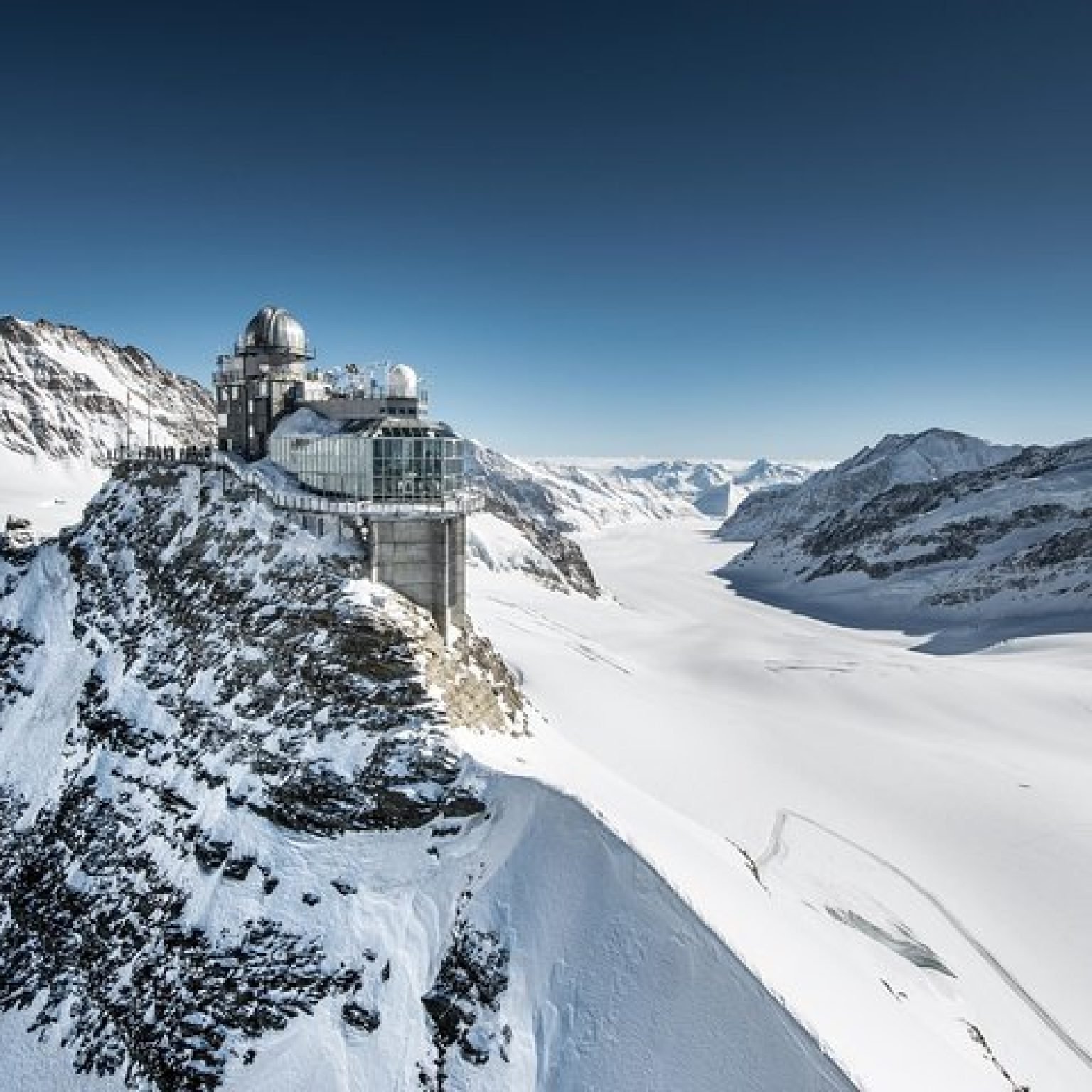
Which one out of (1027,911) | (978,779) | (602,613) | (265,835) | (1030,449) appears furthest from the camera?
(1030,449)

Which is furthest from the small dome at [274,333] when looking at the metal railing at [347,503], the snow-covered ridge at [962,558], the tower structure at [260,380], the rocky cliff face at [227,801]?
the snow-covered ridge at [962,558]

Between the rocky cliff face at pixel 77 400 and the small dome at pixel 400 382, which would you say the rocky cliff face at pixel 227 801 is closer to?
the small dome at pixel 400 382

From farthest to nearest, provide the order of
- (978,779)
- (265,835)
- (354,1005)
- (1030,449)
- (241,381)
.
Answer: (1030,449) < (241,381) < (978,779) < (265,835) < (354,1005)

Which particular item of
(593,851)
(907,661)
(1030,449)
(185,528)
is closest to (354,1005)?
(593,851)

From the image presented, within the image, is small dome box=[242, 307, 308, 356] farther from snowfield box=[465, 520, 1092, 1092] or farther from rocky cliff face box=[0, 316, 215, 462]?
rocky cliff face box=[0, 316, 215, 462]

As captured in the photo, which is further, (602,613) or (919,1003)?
(602,613)

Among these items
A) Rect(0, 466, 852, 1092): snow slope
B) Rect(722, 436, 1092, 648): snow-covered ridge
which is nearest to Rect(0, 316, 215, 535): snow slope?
Rect(0, 466, 852, 1092): snow slope

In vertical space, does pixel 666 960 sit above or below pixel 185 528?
below

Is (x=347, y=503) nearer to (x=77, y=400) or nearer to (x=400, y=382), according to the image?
(x=400, y=382)

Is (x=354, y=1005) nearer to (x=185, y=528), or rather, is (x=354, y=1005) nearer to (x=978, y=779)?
(x=185, y=528)
